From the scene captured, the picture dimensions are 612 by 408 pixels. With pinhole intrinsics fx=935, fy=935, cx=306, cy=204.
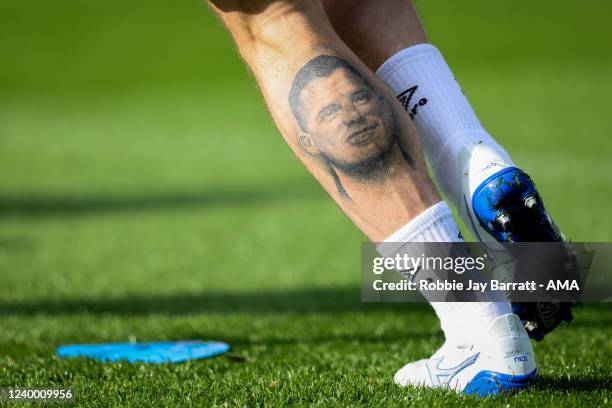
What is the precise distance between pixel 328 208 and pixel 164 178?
9.97 ft

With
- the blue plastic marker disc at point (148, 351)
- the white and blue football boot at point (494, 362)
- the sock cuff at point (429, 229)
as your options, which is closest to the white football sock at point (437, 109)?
the sock cuff at point (429, 229)

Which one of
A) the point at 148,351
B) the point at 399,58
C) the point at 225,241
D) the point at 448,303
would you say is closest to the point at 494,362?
the point at 448,303

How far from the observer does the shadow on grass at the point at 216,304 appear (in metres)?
3.90

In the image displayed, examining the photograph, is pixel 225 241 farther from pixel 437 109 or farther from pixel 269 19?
pixel 269 19

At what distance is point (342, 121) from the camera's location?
6.61 ft

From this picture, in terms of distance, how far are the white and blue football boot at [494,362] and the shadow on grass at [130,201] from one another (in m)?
5.86

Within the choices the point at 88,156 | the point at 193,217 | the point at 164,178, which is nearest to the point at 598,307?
the point at 193,217

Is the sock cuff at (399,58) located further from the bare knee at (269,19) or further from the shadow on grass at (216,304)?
the shadow on grass at (216,304)

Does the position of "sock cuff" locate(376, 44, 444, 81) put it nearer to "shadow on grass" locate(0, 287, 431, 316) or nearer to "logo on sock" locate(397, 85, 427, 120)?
"logo on sock" locate(397, 85, 427, 120)

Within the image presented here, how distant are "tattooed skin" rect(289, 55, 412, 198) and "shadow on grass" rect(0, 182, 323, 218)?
19.2 feet

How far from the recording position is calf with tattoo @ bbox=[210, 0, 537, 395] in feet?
6.60

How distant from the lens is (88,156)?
12.2 meters

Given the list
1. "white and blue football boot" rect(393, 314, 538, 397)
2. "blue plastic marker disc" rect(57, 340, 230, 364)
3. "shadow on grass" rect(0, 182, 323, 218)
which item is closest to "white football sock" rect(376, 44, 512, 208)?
"white and blue football boot" rect(393, 314, 538, 397)

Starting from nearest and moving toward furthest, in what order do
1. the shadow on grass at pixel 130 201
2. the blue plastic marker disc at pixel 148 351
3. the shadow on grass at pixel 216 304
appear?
the blue plastic marker disc at pixel 148 351 → the shadow on grass at pixel 216 304 → the shadow on grass at pixel 130 201
